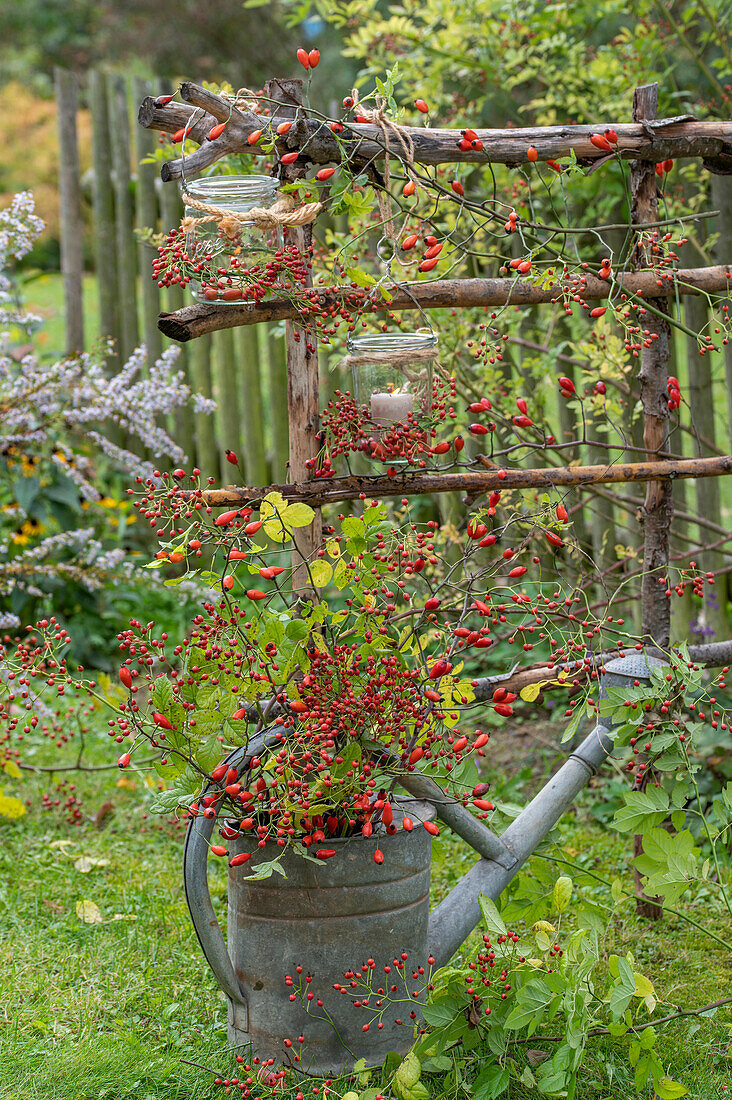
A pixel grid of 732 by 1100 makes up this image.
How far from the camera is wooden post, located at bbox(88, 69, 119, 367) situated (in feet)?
14.2

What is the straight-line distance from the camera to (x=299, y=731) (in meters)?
1.47

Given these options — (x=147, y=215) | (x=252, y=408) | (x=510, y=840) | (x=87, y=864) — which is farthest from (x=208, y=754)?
(x=147, y=215)

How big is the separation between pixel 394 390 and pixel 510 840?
823 millimetres

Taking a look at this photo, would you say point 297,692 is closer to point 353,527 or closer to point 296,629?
point 296,629

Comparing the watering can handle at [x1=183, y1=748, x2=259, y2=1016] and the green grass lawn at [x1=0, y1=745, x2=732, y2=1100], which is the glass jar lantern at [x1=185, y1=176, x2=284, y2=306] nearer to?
the watering can handle at [x1=183, y1=748, x2=259, y2=1016]

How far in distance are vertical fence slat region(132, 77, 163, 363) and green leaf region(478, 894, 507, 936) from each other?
3.15m

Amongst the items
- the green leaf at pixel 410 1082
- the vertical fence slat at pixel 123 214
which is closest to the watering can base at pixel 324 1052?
the green leaf at pixel 410 1082

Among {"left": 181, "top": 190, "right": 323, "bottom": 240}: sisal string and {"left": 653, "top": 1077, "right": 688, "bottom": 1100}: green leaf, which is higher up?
{"left": 181, "top": 190, "right": 323, "bottom": 240}: sisal string

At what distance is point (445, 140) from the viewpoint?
5.82 ft

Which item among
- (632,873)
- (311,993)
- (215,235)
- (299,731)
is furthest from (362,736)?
(632,873)

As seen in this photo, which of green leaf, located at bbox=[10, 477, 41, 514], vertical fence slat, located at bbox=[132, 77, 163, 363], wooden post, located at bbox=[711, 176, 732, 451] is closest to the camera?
wooden post, located at bbox=[711, 176, 732, 451]

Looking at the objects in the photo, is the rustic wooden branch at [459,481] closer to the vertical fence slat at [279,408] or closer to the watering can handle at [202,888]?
the watering can handle at [202,888]

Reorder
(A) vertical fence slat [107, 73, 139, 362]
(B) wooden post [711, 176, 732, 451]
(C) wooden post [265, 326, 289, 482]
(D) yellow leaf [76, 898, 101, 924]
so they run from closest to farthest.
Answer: (D) yellow leaf [76, 898, 101, 924] → (B) wooden post [711, 176, 732, 451] → (C) wooden post [265, 326, 289, 482] → (A) vertical fence slat [107, 73, 139, 362]

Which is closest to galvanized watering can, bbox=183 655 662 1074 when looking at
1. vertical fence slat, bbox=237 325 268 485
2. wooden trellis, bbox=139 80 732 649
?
wooden trellis, bbox=139 80 732 649
